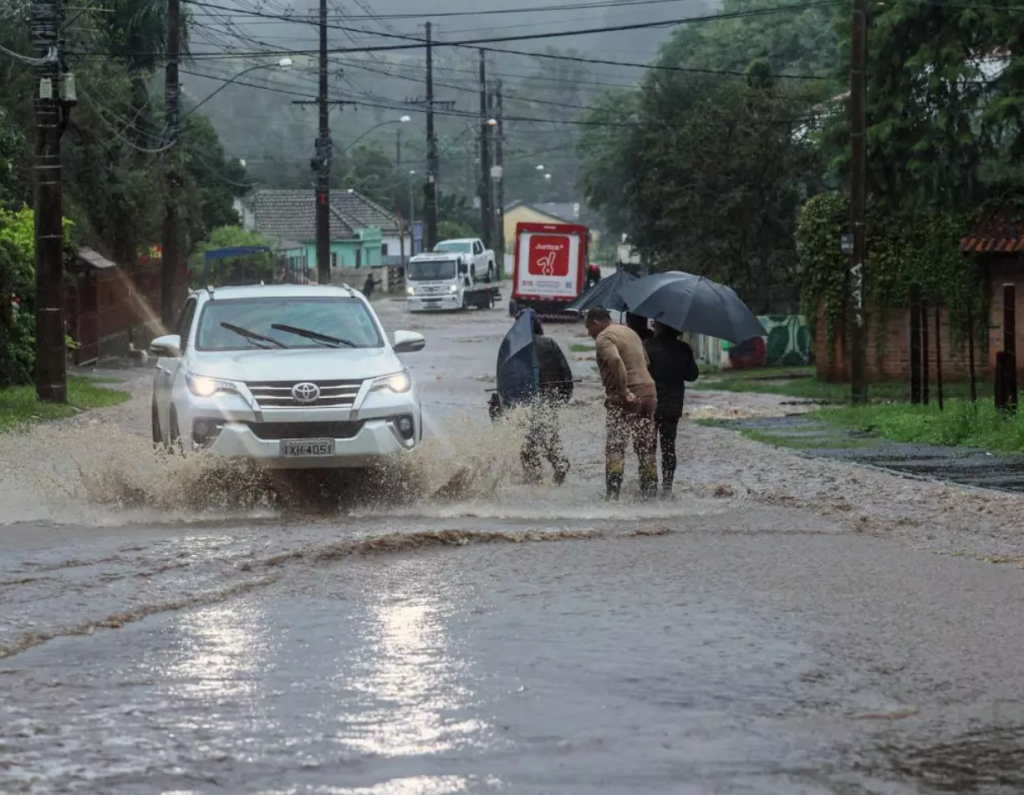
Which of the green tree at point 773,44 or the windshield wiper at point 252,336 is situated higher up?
the green tree at point 773,44

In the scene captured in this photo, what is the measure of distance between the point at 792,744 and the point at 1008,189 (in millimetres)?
24375

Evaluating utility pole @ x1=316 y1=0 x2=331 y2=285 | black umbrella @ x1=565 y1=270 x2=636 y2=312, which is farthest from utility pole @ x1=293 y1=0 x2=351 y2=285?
black umbrella @ x1=565 y1=270 x2=636 y2=312

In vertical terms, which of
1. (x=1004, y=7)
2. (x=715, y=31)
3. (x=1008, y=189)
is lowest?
(x=1008, y=189)

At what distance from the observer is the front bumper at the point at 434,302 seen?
64.9 meters

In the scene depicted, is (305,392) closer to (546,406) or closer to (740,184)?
(546,406)

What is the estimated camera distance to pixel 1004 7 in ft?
93.6

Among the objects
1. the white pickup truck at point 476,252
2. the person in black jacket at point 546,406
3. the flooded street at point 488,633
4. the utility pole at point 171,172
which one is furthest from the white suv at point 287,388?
the white pickup truck at point 476,252

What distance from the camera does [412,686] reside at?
7.46m

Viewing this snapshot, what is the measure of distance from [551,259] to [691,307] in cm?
4069

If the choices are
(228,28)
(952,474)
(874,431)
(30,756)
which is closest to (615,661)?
(30,756)

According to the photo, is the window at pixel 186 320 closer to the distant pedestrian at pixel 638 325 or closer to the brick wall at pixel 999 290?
the distant pedestrian at pixel 638 325

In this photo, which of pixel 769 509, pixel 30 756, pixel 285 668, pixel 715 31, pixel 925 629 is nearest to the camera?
pixel 30 756

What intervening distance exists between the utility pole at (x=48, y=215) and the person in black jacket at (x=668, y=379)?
1158 cm

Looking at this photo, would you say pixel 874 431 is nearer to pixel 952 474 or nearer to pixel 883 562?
pixel 952 474
